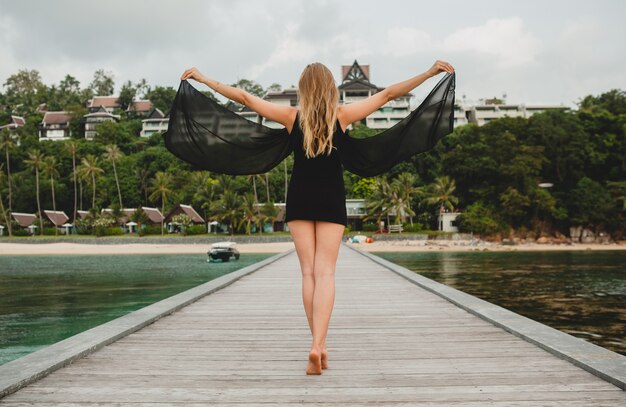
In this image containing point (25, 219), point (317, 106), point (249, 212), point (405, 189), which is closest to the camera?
point (317, 106)

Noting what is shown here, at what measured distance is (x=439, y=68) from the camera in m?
3.81

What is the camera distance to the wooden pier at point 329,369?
9.29 feet

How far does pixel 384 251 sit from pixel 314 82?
146 feet

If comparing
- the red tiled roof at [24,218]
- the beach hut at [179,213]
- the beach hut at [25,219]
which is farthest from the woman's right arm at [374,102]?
the red tiled roof at [24,218]

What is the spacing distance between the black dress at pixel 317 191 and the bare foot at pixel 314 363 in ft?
2.70

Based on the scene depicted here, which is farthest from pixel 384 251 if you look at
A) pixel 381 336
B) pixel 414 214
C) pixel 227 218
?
pixel 381 336

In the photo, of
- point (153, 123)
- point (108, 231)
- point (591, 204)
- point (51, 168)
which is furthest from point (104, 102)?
point (591, 204)

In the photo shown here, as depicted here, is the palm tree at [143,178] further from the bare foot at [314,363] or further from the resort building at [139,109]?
the bare foot at [314,363]

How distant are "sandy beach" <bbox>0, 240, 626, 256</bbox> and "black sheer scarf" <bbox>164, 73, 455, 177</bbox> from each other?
4420 centimetres

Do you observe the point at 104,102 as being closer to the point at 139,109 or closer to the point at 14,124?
the point at 139,109

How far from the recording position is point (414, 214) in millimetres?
62000

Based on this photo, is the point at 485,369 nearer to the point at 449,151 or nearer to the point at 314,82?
the point at 314,82

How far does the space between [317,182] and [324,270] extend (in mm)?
576

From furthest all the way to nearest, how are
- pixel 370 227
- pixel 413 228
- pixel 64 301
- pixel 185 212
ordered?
pixel 185 212 < pixel 370 227 < pixel 413 228 < pixel 64 301
